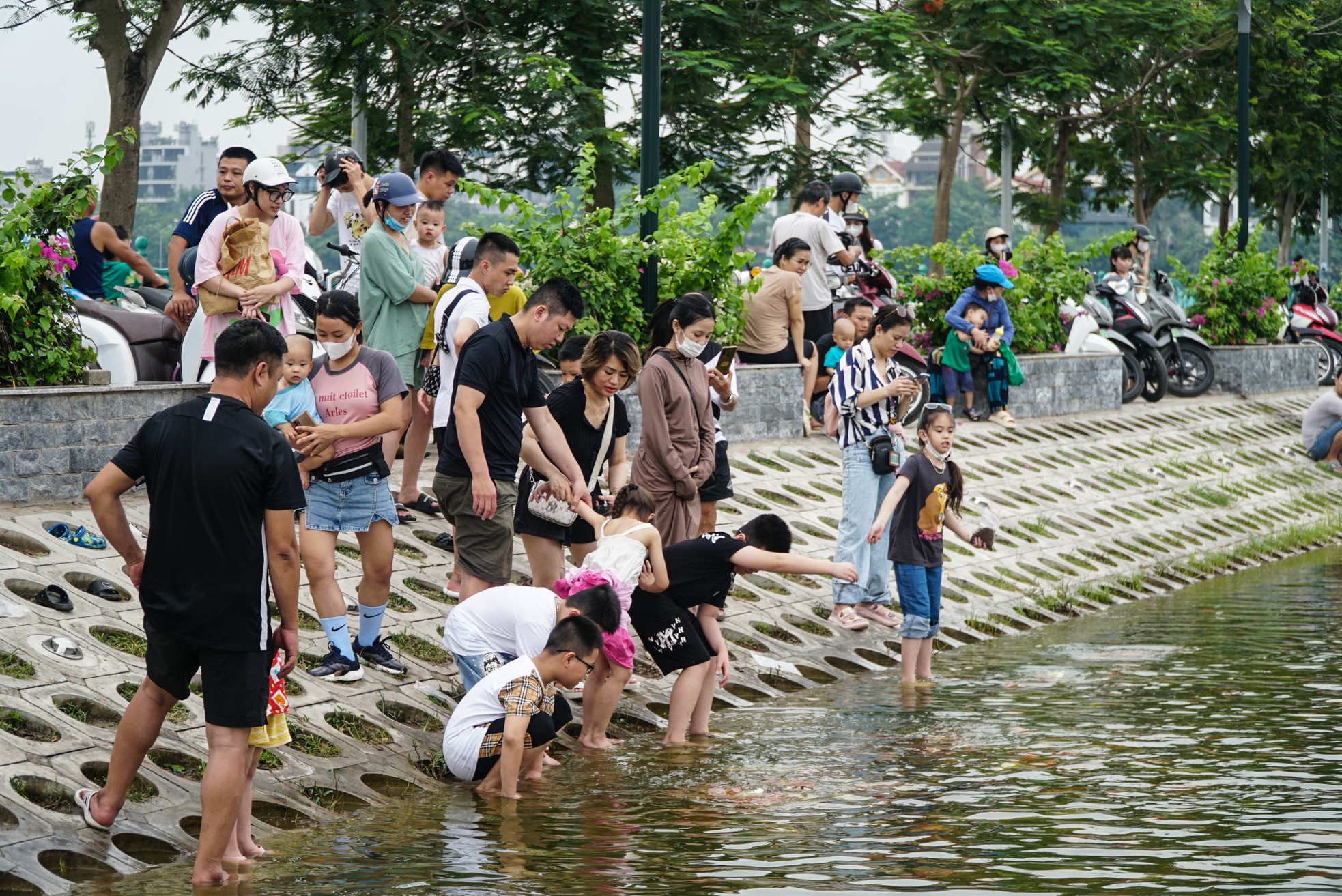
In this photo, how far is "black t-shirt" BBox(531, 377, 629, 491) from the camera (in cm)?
866

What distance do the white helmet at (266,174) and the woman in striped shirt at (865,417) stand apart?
12.3 ft

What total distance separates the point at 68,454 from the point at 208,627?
4.12 m

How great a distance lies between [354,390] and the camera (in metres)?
7.90

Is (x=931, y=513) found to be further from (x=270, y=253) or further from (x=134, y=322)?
(x=134, y=322)

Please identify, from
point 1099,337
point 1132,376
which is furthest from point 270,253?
point 1132,376

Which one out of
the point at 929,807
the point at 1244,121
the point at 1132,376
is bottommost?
the point at 929,807

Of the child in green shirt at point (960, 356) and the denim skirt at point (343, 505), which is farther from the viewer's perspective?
the child in green shirt at point (960, 356)

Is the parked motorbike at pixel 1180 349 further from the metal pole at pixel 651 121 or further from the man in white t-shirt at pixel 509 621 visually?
the man in white t-shirt at pixel 509 621

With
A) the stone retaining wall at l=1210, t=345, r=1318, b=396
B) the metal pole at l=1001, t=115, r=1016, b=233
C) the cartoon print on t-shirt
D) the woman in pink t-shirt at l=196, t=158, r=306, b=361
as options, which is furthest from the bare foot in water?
the metal pole at l=1001, t=115, r=1016, b=233

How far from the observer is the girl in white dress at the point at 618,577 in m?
7.80

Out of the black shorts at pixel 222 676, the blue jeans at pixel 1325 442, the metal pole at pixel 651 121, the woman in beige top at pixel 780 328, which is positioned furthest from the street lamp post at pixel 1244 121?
the black shorts at pixel 222 676

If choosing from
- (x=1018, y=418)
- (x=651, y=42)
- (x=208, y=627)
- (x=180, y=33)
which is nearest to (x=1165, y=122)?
(x=1018, y=418)

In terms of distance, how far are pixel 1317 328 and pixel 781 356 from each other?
15.2 m

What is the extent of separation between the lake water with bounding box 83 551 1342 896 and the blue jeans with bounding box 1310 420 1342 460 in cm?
1041
